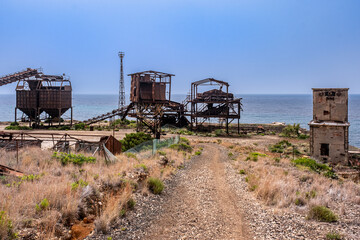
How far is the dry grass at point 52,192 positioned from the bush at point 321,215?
21.0 feet

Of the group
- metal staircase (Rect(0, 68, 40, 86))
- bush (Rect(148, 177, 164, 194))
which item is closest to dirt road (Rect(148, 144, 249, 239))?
bush (Rect(148, 177, 164, 194))

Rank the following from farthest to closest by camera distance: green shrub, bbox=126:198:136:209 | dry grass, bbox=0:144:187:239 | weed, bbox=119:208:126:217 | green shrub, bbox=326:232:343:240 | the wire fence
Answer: the wire fence
green shrub, bbox=126:198:136:209
weed, bbox=119:208:126:217
green shrub, bbox=326:232:343:240
dry grass, bbox=0:144:187:239

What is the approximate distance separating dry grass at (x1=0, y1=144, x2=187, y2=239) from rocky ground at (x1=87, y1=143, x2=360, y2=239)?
758 millimetres

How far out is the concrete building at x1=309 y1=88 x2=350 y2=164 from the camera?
24672 millimetres

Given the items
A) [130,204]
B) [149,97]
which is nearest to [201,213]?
[130,204]

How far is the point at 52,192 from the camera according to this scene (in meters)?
8.31

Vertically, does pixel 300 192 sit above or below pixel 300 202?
above

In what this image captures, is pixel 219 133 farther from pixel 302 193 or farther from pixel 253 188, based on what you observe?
pixel 302 193

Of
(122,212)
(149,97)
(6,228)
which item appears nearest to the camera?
(6,228)

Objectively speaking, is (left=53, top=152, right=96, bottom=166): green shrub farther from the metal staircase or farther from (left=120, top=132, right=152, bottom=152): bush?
the metal staircase

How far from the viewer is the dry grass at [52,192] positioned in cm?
715

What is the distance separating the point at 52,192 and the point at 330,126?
77.8ft

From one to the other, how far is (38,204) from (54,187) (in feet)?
3.09

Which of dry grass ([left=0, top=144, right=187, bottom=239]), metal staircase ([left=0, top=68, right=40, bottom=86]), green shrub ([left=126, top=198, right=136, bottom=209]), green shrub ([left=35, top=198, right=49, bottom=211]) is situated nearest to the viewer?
dry grass ([left=0, top=144, right=187, bottom=239])
